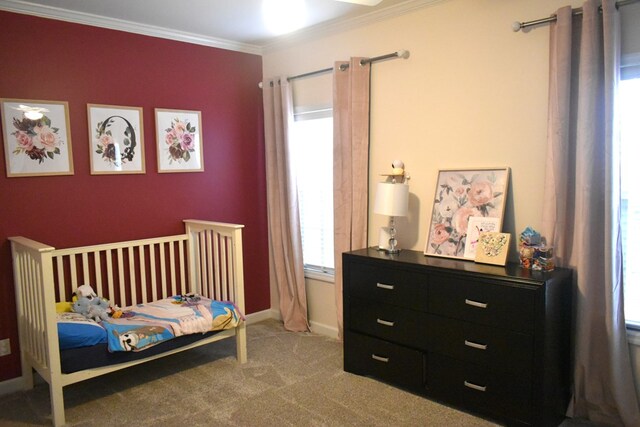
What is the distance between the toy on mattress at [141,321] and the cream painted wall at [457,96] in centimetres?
126

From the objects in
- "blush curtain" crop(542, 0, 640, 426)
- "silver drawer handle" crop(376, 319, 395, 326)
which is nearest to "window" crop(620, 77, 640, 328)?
"blush curtain" crop(542, 0, 640, 426)

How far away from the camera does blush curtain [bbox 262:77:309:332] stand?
3.91 metres

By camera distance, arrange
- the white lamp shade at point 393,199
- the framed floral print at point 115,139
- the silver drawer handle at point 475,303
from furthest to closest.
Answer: the framed floral print at point 115,139 < the white lamp shade at point 393,199 < the silver drawer handle at point 475,303

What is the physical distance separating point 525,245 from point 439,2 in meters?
1.60

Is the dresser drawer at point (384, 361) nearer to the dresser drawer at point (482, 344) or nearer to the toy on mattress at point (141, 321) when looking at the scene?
the dresser drawer at point (482, 344)

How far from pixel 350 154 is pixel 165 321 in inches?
66.9

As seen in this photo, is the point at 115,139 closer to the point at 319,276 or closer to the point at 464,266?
the point at 319,276

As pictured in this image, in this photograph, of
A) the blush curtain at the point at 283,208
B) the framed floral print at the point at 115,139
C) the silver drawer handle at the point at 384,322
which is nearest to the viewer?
the silver drawer handle at the point at 384,322

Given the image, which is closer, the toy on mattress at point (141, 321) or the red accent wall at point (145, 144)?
the toy on mattress at point (141, 321)

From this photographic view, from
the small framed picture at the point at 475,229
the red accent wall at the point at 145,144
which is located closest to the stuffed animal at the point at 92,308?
the red accent wall at the point at 145,144

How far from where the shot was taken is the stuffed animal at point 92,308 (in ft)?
9.61

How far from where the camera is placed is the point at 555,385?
2.40m

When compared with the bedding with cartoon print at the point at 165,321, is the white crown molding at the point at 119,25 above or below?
above

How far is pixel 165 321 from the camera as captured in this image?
2994 millimetres
